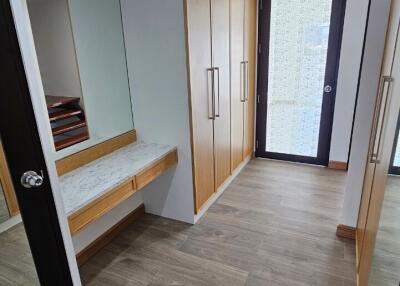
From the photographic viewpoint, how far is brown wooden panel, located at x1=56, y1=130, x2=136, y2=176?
1.97m

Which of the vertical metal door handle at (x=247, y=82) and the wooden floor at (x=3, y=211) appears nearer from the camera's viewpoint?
the wooden floor at (x=3, y=211)

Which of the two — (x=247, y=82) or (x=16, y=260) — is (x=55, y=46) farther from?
(x=247, y=82)

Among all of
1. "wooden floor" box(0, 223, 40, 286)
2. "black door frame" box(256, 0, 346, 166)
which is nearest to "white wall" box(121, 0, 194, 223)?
"wooden floor" box(0, 223, 40, 286)

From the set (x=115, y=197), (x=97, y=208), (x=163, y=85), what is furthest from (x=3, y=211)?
(x=163, y=85)

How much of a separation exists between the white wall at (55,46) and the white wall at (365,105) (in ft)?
6.69

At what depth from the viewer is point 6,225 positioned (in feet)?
4.49

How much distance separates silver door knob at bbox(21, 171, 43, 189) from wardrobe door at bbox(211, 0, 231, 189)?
5.64 feet

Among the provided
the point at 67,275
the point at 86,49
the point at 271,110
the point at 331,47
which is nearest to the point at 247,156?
the point at 271,110

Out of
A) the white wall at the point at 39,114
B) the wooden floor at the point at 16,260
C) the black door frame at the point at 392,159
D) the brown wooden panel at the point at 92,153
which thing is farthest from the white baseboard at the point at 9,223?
the black door frame at the point at 392,159

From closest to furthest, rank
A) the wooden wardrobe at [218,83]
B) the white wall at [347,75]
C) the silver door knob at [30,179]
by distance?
the silver door knob at [30,179] → the wooden wardrobe at [218,83] → the white wall at [347,75]

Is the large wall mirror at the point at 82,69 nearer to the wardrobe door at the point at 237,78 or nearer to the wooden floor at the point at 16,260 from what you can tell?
the wooden floor at the point at 16,260

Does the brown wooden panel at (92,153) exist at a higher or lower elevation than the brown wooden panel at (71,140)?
lower

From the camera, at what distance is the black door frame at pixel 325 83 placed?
129 inches

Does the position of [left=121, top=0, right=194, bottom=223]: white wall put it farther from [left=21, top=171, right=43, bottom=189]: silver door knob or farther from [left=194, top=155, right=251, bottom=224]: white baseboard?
[left=21, top=171, right=43, bottom=189]: silver door knob
